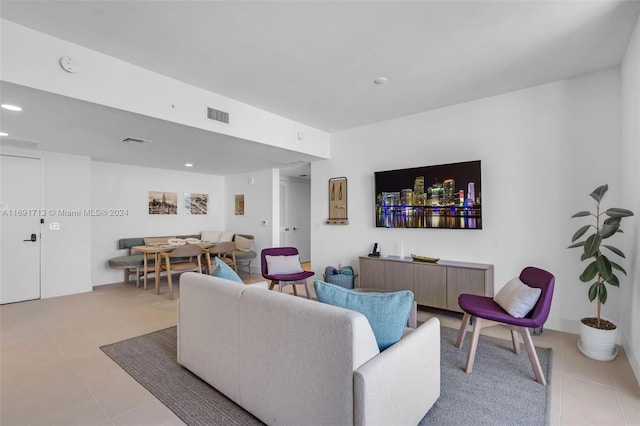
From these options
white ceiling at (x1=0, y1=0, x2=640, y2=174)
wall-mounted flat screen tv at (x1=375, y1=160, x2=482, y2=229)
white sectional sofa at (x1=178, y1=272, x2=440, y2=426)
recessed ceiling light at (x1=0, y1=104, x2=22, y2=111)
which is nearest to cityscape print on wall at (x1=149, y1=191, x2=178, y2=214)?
white ceiling at (x1=0, y1=0, x2=640, y2=174)

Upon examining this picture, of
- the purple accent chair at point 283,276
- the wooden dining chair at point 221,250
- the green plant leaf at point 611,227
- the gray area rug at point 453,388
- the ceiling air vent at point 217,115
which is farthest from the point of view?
the wooden dining chair at point 221,250

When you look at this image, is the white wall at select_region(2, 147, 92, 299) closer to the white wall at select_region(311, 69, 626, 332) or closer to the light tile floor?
the light tile floor

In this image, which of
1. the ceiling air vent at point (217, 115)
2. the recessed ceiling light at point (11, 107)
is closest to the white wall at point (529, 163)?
the ceiling air vent at point (217, 115)

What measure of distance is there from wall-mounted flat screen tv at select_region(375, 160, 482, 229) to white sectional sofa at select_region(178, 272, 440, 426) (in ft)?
7.51

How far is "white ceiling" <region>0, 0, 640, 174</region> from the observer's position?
7.24 feet

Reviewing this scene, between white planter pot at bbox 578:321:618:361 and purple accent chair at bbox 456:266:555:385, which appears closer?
purple accent chair at bbox 456:266:555:385

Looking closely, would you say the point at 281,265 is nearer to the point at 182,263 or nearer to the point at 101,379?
the point at 101,379

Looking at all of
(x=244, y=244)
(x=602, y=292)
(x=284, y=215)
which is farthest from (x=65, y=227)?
(x=602, y=292)

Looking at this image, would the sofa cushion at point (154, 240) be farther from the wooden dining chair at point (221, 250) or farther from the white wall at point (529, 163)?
the white wall at point (529, 163)

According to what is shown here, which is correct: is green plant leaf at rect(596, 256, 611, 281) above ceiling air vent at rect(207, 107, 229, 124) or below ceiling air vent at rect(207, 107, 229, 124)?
below

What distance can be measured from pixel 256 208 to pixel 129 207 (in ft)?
8.45

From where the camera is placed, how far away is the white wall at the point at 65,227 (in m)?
4.88

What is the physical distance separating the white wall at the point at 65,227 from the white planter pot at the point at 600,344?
271 inches

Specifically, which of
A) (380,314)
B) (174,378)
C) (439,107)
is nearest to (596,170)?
(439,107)
